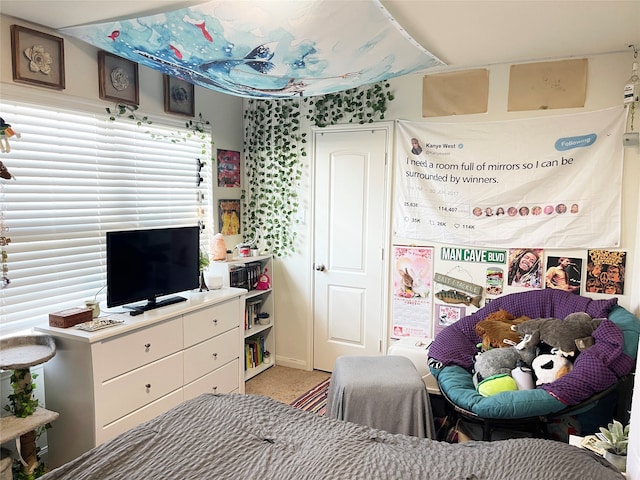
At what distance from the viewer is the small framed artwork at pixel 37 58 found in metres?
2.37

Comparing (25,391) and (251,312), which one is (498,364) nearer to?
(251,312)

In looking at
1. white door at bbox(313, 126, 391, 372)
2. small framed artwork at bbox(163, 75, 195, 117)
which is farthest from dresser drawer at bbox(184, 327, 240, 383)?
small framed artwork at bbox(163, 75, 195, 117)

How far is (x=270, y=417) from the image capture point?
1814 mm

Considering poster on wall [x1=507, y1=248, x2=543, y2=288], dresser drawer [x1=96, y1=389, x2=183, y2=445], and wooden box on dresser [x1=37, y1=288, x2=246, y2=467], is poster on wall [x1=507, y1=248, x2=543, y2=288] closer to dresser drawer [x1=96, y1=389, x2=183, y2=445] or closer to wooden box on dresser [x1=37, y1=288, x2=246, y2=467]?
wooden box on dresser [x1=37, y1=288, x2=246, y2=467]

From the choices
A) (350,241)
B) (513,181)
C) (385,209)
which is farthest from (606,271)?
(350,241)

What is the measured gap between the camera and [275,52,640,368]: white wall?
2.91m

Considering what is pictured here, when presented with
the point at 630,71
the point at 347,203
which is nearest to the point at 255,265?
the point at 347,203

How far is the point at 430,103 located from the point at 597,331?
1.95m

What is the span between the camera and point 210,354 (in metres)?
3.13

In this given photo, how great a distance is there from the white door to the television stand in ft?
4.48

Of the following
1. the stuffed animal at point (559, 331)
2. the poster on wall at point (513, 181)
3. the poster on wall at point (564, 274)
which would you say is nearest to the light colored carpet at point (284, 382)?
the poster on wall at point (513, 181)

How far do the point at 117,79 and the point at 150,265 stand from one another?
1.23 m

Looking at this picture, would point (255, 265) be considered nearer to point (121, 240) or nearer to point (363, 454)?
point (121, 240)

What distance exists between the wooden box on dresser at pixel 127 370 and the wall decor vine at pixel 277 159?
1.11 m
